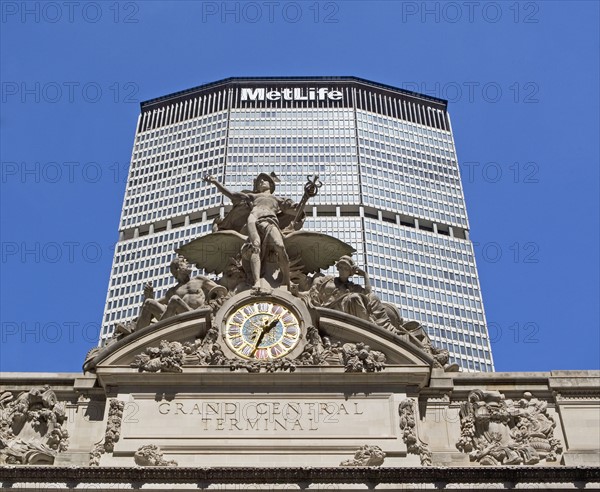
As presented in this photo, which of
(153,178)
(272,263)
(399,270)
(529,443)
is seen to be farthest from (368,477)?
(153,178)

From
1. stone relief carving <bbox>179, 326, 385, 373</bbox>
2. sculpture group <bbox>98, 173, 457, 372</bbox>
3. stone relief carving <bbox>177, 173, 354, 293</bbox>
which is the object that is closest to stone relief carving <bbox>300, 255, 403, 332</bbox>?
sculpture group <bbox>98, 173, 457, 372</bbox>

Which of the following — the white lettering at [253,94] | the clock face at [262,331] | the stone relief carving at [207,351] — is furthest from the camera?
the white lettering at [253,94]

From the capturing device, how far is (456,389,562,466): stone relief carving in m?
24.9

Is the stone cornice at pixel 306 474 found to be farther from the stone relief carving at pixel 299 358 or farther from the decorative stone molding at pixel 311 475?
the stone relief carving at pixel 299 358

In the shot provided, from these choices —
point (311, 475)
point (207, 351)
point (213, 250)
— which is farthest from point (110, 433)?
point (213, 250)

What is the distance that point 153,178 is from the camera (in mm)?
103250

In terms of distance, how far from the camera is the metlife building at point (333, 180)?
306 ft

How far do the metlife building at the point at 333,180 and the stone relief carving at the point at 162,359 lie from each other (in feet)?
198

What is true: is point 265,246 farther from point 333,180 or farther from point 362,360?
point 333,180

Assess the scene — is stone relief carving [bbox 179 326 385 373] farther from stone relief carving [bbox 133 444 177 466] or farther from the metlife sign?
the metlife sign

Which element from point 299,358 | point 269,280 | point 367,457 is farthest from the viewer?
point 269,280

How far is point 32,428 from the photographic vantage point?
1014 inches

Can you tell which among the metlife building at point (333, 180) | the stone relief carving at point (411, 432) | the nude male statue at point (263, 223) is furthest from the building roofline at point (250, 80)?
the stone relief carving at point (411, 432)

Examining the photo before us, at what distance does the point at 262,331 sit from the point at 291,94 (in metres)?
88.3
